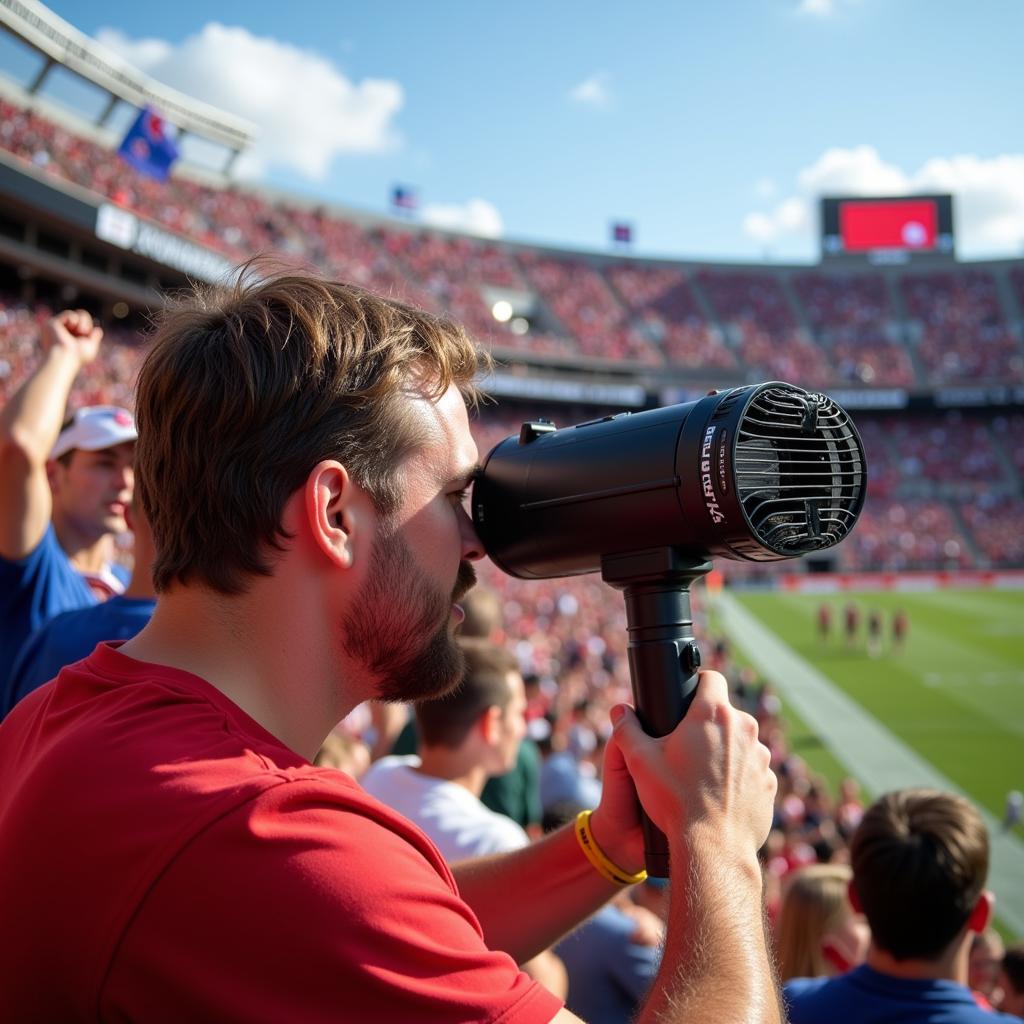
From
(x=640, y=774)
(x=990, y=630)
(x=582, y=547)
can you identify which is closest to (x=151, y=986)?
(x=640, y=774)

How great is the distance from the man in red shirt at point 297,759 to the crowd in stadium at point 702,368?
0.14 ft

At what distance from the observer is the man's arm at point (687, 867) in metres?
1.10

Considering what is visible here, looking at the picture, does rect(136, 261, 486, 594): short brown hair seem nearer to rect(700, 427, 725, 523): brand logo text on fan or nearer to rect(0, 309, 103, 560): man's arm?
rect(700, 427, 725, 523): brand logo text on fan

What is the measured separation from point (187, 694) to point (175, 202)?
35.7 meters

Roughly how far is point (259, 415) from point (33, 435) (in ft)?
5.07

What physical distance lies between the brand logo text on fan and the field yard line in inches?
223

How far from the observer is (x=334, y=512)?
51.4 inches

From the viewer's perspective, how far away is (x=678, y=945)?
1151mm

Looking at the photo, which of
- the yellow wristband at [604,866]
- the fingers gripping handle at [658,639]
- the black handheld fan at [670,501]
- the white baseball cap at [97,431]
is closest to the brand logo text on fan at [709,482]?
the black handheld fan at [670,501]

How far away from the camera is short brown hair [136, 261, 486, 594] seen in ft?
4.23

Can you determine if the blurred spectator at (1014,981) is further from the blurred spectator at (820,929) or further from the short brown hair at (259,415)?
the short brown hair at (259,415)

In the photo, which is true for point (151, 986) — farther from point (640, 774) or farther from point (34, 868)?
point (640, 774)

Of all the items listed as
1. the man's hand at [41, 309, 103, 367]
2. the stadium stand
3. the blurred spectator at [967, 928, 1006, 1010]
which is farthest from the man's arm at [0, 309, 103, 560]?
the stadium stand

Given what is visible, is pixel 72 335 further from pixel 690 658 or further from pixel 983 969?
pixel 983 969
